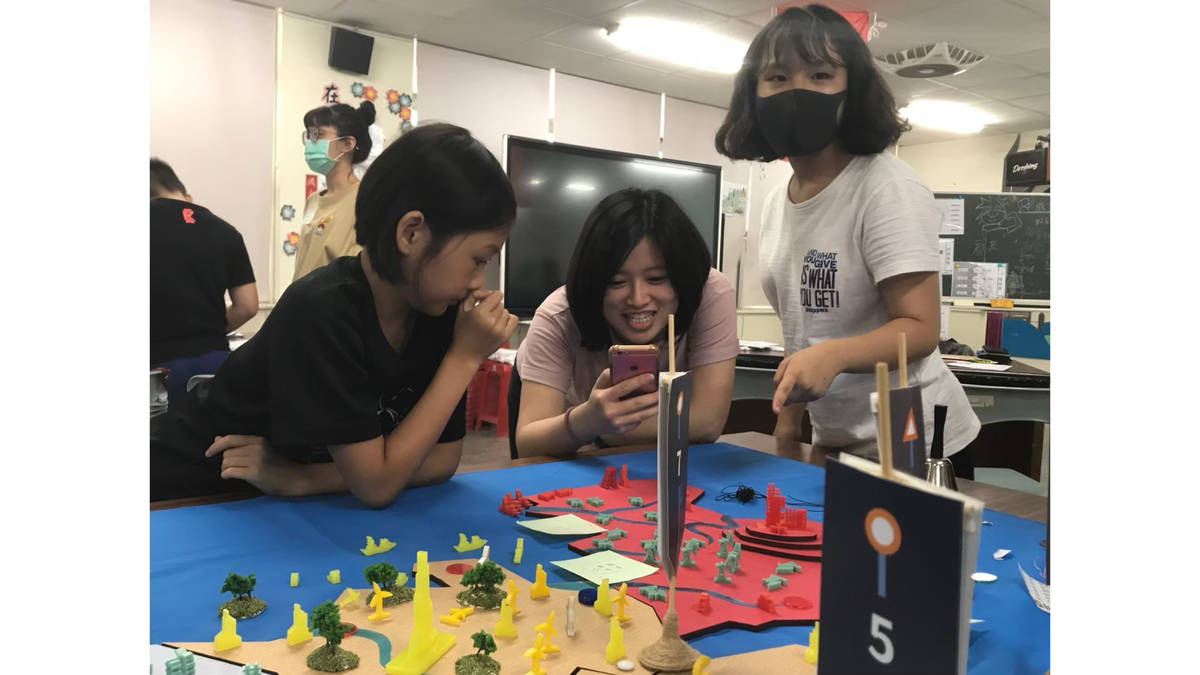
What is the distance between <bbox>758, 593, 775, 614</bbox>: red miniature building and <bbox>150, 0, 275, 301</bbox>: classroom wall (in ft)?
11.9

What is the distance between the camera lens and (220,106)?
367cm

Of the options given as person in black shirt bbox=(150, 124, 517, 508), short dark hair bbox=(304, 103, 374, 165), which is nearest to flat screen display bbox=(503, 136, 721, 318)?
short dark hair bbox=(304, 103, 374, 165)

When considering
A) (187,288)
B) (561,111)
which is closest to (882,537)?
(187,288)

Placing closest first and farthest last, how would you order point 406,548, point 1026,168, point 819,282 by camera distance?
point 406,548, point 819,282, point 1026,168

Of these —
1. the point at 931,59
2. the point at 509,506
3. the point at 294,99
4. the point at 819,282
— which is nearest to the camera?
the point at 509,506

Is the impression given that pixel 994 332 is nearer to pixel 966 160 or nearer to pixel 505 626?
pixel 505 626

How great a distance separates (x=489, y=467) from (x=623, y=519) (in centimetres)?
33

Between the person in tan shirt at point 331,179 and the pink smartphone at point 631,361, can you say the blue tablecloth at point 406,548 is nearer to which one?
the pink smartphone at point 631,361

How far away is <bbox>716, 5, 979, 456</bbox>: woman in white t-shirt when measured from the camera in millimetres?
1222

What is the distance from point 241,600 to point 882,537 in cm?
55

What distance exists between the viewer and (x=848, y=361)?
1.08 metres

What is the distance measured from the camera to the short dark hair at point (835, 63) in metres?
1.26

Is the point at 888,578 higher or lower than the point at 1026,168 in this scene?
lower

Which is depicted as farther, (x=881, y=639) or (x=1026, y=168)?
(x=1026, y=168)
